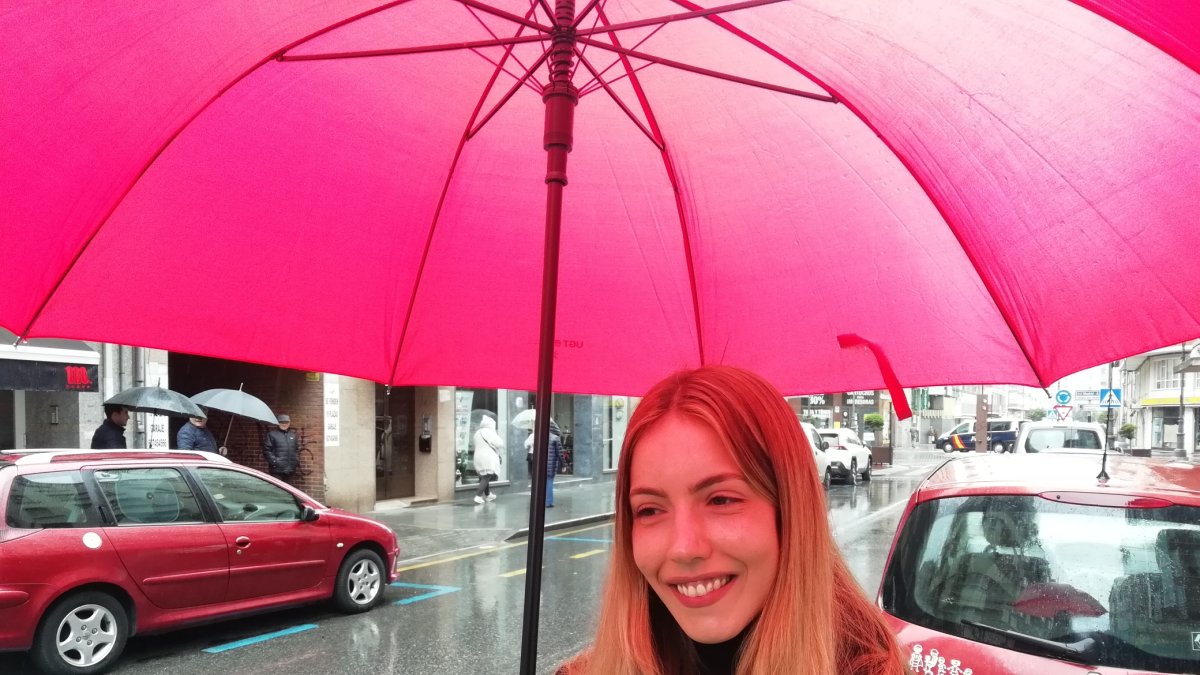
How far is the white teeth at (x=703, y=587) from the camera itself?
1.42 m

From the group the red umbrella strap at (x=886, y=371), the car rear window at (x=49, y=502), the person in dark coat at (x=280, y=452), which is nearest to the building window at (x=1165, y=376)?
the person in dark coat at (x=280, y=452)

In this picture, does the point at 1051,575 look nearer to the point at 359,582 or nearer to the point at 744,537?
the point at 744,537

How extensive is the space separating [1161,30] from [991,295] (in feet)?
2.66

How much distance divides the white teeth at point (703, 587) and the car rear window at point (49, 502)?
652cm

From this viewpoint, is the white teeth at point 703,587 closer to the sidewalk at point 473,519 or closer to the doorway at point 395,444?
the sidewalk at point 473,519

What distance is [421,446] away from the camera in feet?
59.6

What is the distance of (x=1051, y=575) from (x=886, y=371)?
1823 mm

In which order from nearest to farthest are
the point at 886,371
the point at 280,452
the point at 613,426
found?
the point at 886,371
the point at 280,452
the point at 613,426

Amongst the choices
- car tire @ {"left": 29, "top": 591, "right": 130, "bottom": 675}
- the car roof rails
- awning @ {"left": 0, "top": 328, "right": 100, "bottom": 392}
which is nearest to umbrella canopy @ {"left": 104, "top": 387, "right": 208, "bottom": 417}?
awning @ {"left": 0, "top": 328, "right": 100, "bottom": 392}

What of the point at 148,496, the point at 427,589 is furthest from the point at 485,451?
the point at 148,496

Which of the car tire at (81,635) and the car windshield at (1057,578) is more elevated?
the car windshield at (1057,578)

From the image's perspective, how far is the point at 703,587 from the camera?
1422 millimetres

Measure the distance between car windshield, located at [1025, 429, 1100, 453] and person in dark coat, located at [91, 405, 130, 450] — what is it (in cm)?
1436

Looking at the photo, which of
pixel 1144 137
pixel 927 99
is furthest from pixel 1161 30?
pixel 927 99
